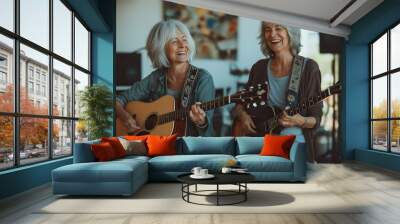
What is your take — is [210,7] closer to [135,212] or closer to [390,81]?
[390,81]

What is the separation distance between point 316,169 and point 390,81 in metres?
2.36

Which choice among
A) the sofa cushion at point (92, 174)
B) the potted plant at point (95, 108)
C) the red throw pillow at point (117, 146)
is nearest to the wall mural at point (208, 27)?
the potted plant at point (95, 108)

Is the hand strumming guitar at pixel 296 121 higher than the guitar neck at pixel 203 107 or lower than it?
lower

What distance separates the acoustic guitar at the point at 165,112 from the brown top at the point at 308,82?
22 centimetres

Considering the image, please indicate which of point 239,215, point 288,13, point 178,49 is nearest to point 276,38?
point 288,13

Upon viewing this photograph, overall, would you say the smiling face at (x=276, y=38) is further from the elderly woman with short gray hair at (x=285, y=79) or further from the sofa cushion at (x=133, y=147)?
the sofa cushion at (x=133, y=147)

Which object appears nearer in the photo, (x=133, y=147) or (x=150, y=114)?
(x=133, y=147)

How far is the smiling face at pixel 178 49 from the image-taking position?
867cm

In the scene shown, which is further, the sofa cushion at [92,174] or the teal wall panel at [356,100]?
the teal wall panel at [356,100]

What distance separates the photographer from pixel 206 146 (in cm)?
655

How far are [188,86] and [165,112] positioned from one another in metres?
0.77

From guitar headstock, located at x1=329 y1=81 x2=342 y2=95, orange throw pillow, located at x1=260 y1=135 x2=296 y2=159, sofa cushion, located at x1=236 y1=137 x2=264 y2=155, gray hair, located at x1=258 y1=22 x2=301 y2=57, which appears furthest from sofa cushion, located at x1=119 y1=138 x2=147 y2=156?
guitar headstock, located at x1=329 y1=81 x2=342 y2=95

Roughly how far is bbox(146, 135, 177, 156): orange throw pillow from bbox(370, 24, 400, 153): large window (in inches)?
171

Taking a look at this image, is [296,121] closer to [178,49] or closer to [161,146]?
[178,49]
